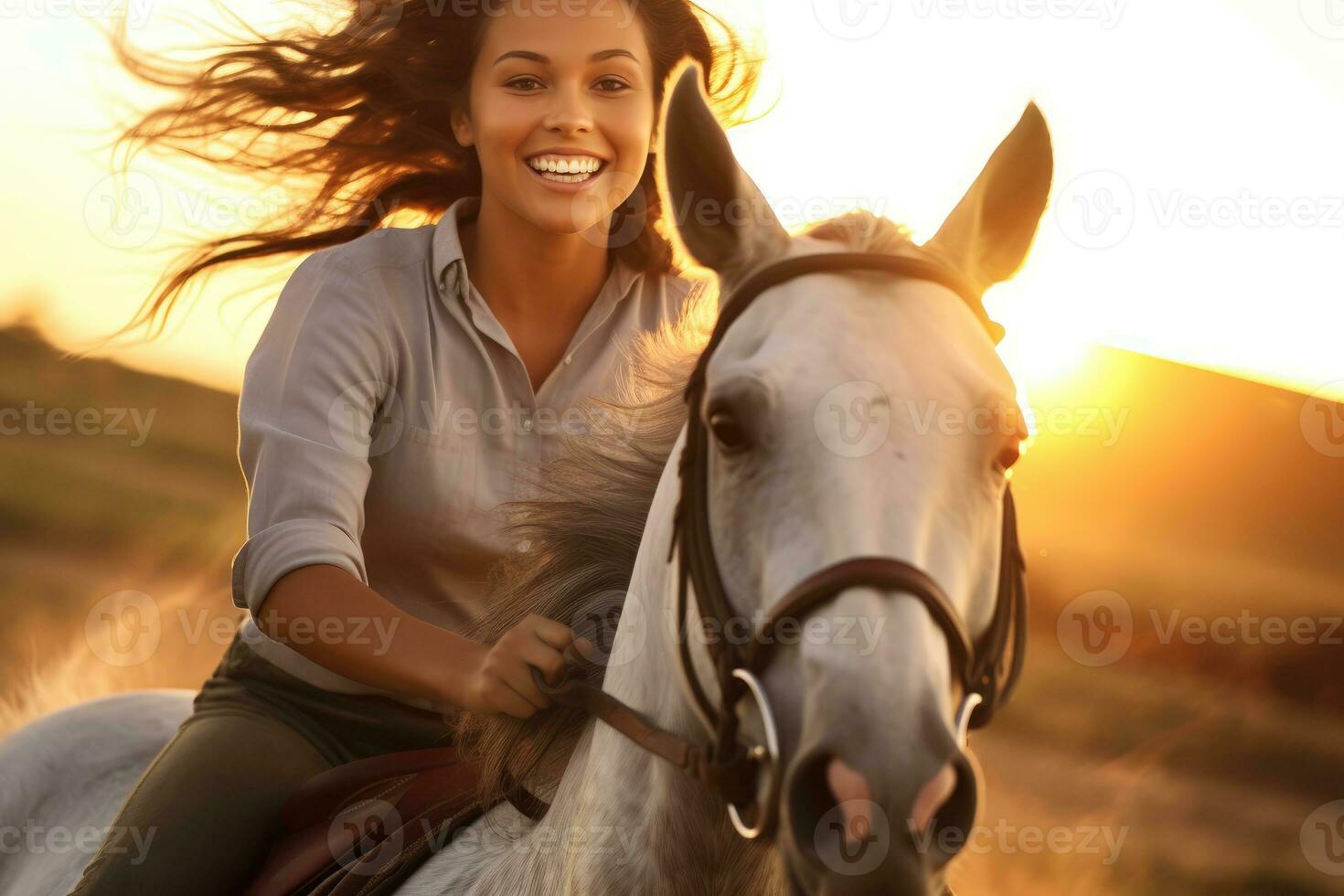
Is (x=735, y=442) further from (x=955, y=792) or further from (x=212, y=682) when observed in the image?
(x=212, y=682)

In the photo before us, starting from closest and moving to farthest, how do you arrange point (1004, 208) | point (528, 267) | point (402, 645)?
point (1004, 208), point (402, 645), point (528, 267)

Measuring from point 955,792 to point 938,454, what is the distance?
1.27ft

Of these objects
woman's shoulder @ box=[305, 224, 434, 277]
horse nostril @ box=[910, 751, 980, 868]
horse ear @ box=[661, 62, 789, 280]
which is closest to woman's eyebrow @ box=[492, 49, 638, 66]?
woman's shoulder @ box=[305, 224, 434, 277]

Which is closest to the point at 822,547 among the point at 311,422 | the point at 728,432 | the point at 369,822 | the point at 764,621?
the point at 764,621

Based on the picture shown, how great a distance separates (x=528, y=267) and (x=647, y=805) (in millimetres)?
1671

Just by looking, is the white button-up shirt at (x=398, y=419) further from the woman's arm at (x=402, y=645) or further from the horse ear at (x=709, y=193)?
the horse ear at (x=709, y=193)

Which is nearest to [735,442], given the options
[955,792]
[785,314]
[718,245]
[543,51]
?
[785,314]

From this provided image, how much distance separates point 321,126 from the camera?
3588mm

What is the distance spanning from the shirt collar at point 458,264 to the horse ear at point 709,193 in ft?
4.04

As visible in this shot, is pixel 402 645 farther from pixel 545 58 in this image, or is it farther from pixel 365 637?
pixel 545 58

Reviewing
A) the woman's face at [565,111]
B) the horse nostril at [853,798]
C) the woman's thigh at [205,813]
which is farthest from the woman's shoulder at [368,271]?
the horse nostril at [853,798]

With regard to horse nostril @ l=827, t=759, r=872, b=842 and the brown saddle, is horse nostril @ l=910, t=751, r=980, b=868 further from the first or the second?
the brown saddle

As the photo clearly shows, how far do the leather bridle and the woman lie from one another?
0.55 meters

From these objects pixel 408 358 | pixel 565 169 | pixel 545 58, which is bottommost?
pixel 408 358
